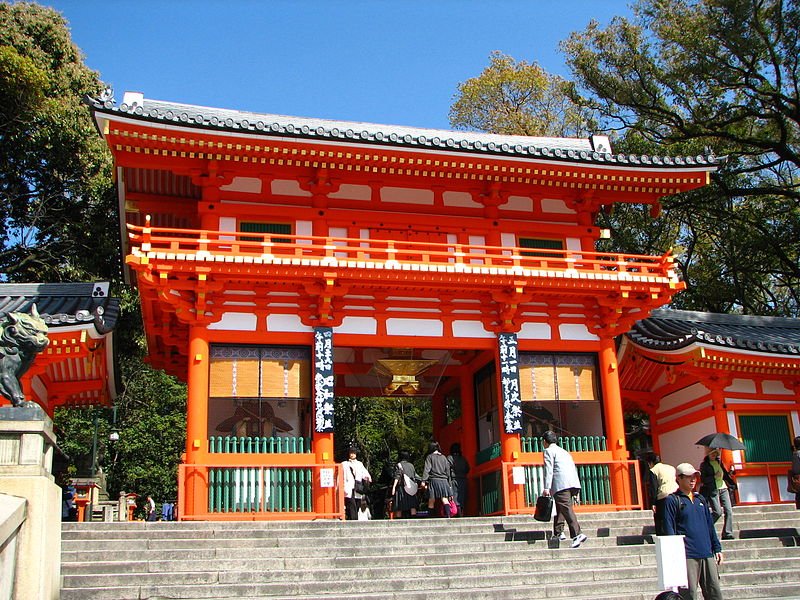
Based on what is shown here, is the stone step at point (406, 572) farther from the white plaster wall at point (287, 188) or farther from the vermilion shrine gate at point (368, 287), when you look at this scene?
the white plaster wall at point (287, 188)

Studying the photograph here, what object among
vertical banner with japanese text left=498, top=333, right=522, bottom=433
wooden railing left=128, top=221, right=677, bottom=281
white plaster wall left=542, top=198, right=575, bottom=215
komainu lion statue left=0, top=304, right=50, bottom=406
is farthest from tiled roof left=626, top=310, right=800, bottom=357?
komainu lion statue left=0, top=304, right=50, bottom=406

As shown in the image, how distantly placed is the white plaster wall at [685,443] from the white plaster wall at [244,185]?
423 inches

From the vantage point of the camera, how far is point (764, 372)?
54.2ft

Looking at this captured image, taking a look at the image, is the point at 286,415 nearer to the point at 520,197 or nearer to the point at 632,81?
the point at 520,197

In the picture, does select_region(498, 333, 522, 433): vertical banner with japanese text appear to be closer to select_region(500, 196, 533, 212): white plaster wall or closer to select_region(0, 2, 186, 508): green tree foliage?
select_region(500, 196, 533, 212): white plaster wall

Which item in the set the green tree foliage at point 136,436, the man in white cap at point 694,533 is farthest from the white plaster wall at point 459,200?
the green tree foliage at point 136,436

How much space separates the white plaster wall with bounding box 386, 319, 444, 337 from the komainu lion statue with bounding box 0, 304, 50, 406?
7501mm

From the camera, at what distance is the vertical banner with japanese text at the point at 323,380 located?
13672 millimetres

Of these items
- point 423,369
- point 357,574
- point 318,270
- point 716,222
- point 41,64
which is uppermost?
point 41,64

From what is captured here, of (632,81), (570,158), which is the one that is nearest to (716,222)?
(632,81)

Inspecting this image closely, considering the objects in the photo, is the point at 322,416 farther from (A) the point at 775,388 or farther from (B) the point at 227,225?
(A) the point at 775,388

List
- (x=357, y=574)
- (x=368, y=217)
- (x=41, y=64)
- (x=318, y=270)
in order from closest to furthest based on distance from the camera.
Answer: (x=357, y=574) → (x=318, y=270) → (x=368, y=217) → (x=41, y=64)

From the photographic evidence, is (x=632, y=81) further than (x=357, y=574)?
Yes

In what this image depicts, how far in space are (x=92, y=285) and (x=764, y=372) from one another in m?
14.5
